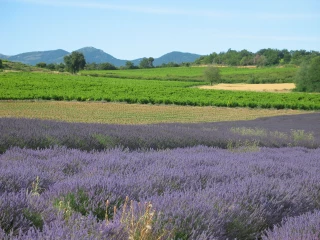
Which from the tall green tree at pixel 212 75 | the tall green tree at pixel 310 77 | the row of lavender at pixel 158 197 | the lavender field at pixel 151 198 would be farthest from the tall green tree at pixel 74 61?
the row of lavender at pixel 158 197

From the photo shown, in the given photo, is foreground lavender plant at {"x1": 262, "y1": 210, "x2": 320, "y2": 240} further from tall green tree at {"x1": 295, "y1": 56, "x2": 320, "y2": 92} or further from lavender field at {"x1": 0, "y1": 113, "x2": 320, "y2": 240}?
tall green tree at {"x1": 295, "y1": 56, "x2": 320, "y2": 92}

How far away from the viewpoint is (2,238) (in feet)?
7.37

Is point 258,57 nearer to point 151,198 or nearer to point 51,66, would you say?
point 51,66

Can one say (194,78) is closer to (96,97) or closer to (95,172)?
(96,97)

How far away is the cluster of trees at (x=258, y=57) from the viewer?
146875mm

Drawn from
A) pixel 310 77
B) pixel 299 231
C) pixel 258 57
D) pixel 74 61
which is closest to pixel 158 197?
pixel 299 231

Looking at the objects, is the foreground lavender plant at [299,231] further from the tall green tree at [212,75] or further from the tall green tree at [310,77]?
the tall green tree at [212,75]

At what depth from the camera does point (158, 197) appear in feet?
10.7

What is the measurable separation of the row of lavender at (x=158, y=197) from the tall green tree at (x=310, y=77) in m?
75.2

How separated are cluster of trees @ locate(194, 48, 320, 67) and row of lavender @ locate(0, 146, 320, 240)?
135 metres

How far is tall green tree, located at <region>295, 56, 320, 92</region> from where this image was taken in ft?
247

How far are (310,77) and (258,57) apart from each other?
78.9m

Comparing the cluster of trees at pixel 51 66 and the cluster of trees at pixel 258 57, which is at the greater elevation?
the cluster of trees at pixel 258 57

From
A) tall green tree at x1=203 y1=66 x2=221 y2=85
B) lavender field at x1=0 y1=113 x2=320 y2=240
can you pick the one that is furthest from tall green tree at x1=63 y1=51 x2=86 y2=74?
lavender field at x1=0 y1=113 x2=320 y2=240
